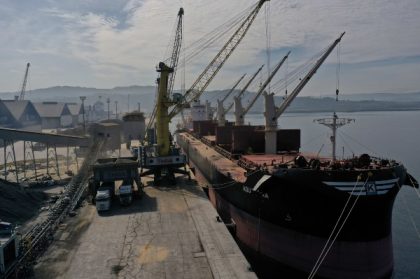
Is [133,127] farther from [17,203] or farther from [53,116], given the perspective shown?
[53,116]

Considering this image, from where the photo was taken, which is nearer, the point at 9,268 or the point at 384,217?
the point at 9,268

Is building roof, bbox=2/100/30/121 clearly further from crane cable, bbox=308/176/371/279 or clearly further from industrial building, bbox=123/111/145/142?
crane cable, bbox=308/176/371/279

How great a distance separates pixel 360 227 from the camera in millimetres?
21953

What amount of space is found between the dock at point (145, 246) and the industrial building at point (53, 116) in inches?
5111

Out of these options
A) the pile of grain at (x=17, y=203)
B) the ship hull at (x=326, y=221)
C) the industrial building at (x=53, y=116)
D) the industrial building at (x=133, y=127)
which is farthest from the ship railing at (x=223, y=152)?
the industrial building at (x=53, y=116)

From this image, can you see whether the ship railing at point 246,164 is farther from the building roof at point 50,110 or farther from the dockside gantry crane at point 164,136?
the building roof at point 50,110

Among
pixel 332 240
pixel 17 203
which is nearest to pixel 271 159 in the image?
pixel 332 240

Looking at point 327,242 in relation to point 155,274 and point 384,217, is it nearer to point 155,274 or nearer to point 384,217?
point 384,217

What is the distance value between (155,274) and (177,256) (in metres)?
2.35

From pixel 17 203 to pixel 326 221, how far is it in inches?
1054

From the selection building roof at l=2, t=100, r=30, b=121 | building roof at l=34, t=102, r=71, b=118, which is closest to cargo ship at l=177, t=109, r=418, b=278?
building roof at l=2, t=100, r=30, b=121

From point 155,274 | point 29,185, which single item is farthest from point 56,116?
point 155,274

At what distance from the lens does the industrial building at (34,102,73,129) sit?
5856 inches

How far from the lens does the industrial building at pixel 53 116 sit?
149 m
